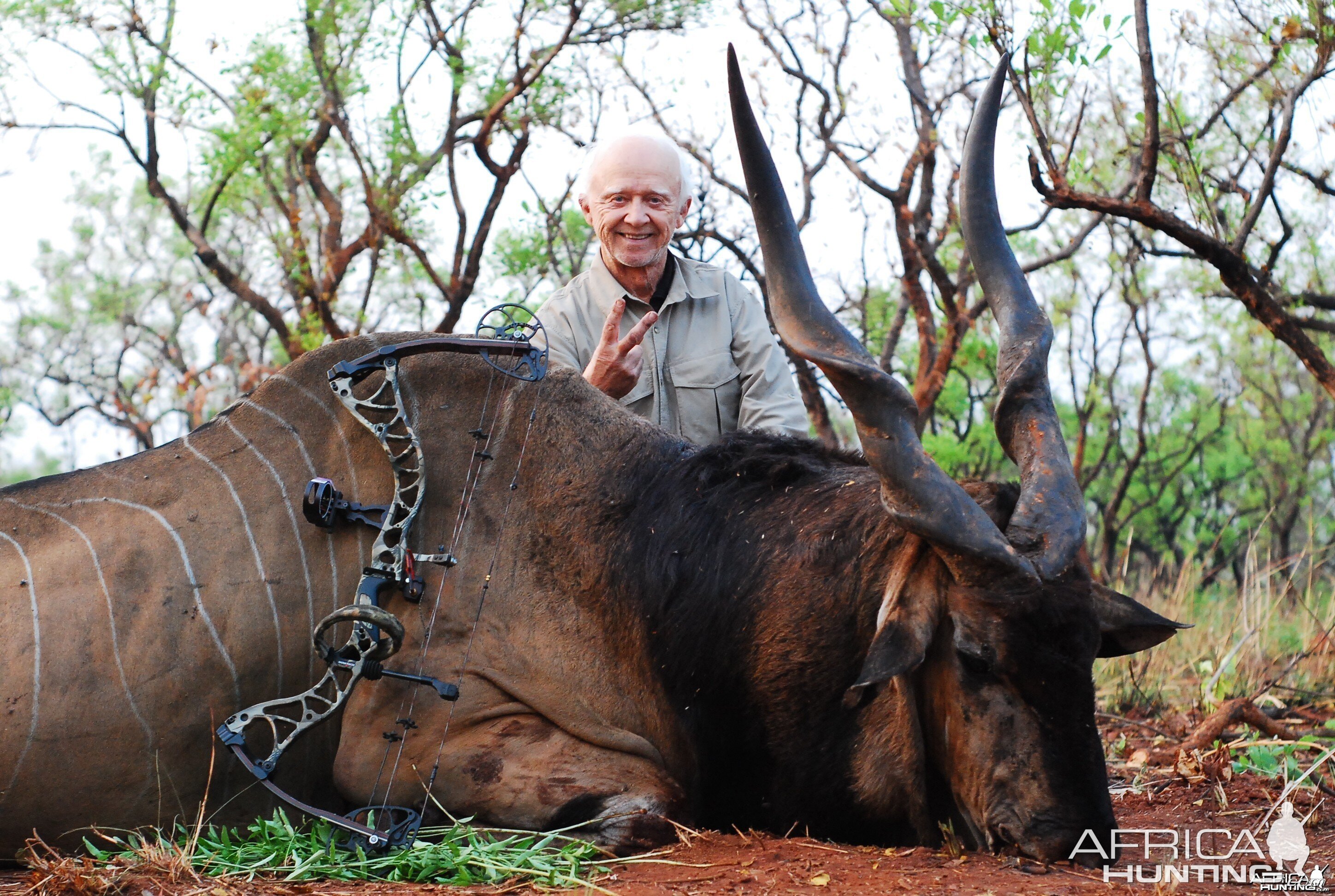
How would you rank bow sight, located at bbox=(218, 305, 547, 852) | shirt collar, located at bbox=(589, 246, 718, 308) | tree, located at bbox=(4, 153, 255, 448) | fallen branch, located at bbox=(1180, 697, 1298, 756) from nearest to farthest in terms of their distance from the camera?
1. bow sight, located at bbox=(218, 305, 547, 852)
2. fallen branch, located at bbox=(1180, 697, 1298, 756)
3. shirt collar, located at bbox=(589, 246, 718, 308)
4. tree, located at bbox=(4, 153, 255, 448)

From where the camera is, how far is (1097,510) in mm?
13328

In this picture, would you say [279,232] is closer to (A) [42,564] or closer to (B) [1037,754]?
(A) [42,564]

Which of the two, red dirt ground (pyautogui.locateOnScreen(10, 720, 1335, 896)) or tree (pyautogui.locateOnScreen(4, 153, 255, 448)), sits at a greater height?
tree (pyautogui.locateOnScreen(4, 153, 255, 448))

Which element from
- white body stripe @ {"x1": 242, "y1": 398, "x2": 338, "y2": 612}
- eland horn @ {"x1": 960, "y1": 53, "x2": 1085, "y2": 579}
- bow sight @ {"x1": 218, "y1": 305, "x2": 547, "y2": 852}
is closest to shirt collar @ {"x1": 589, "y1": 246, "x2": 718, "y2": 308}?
bow sight @ {"x1": 218, "y1": 305, "x2": 547, "y2": 852}

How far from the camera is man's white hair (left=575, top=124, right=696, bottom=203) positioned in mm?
4492

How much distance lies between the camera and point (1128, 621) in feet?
10.2

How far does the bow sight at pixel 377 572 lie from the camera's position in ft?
10.1

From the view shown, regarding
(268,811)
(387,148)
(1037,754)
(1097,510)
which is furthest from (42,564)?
(1097,510)

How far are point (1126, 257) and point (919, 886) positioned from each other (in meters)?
7.62

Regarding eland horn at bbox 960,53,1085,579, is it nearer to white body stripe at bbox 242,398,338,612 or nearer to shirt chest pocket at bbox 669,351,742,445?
shirt chest pocket at bbox 669,351,742,445

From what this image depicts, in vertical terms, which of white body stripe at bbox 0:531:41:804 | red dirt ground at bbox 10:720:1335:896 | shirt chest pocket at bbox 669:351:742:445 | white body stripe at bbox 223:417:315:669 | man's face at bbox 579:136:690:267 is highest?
Answer: man's face at bbox 579:136:690:267

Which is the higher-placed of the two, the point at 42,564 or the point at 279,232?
the point at 279,232

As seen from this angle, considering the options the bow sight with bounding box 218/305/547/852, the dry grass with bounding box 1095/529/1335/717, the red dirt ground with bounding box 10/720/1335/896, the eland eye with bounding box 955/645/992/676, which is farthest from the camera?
the dry grass with bounding box 1095/529/1335/717

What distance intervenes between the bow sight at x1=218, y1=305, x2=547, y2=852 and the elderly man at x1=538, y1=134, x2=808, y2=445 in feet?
2.84
